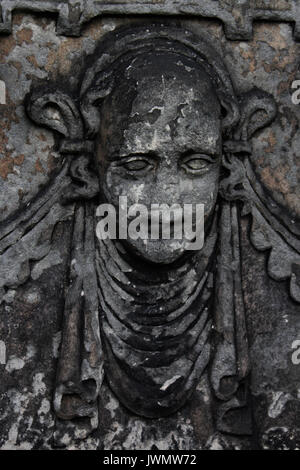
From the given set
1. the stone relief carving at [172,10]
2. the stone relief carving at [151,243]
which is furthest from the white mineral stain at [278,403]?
the stone relief carving at [172,10]

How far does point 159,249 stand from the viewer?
→ 3.76m

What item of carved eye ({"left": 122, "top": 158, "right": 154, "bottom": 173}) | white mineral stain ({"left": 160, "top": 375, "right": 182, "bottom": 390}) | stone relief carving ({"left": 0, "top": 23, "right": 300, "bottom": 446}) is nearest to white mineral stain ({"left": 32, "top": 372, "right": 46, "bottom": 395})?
stone relief carving ({"left": 0, "top": 23, "right": 300, "bottom": 446})

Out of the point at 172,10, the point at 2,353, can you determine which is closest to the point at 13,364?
the point at 2,353

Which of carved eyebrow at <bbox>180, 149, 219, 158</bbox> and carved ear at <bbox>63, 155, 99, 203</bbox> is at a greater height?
carved eyebrow at <bbox>180, 149, 219, 158</bbox>

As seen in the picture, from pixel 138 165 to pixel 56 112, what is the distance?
39cm

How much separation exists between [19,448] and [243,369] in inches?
34.4

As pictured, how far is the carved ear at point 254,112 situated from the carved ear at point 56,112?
618 mm

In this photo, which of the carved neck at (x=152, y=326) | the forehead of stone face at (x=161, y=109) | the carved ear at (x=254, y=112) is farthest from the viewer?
the carved ear at (x=254, y=112)

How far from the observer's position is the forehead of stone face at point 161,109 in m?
3.68

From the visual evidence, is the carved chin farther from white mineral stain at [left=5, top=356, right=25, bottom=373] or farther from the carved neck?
white mineral stain at [left=5, top=356, right=25, bottom=373]

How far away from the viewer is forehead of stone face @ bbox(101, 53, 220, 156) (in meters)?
3.68

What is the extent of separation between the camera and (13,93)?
386 cm

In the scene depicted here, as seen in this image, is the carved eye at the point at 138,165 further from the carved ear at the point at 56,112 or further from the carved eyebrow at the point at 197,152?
the carved ear at the point at 56,112
